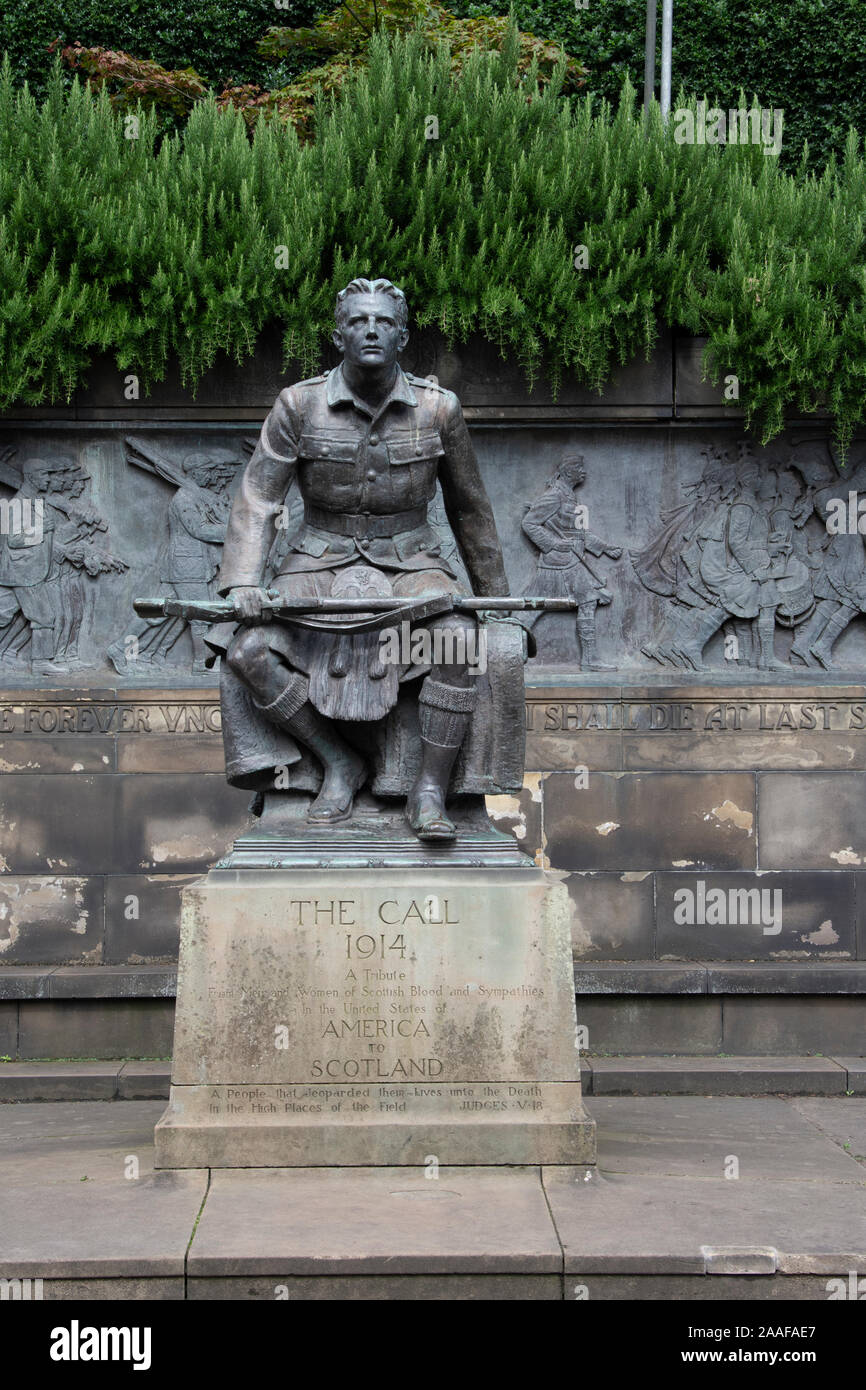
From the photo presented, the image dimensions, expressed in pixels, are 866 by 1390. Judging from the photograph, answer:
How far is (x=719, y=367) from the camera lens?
418 inches

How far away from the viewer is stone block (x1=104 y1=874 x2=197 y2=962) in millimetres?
10453

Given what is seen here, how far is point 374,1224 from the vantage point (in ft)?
18.0

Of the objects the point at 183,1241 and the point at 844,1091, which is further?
the point at 844,1091

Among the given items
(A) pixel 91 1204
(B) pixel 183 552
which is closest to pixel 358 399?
(A) pixel 91 1204

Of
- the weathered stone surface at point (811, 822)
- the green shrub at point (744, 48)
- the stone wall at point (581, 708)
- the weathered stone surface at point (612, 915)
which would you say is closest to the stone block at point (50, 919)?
the stone wall at point (581, 708)

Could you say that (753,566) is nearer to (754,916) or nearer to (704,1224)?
(754,916)

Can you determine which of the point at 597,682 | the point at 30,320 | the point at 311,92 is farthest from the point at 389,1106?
the point at 311,92

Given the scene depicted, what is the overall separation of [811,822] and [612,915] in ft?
5.20

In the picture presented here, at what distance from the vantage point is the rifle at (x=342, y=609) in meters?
6.59

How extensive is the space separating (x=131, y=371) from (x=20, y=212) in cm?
130

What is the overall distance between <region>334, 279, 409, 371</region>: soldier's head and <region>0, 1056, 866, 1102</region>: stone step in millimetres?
4452

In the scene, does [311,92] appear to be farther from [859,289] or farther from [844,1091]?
[844,1091]

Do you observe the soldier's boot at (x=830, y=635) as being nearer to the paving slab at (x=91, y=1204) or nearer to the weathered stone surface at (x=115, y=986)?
the weathered stone surface at (x=115, y=986)

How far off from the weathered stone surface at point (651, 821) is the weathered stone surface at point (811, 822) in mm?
124
